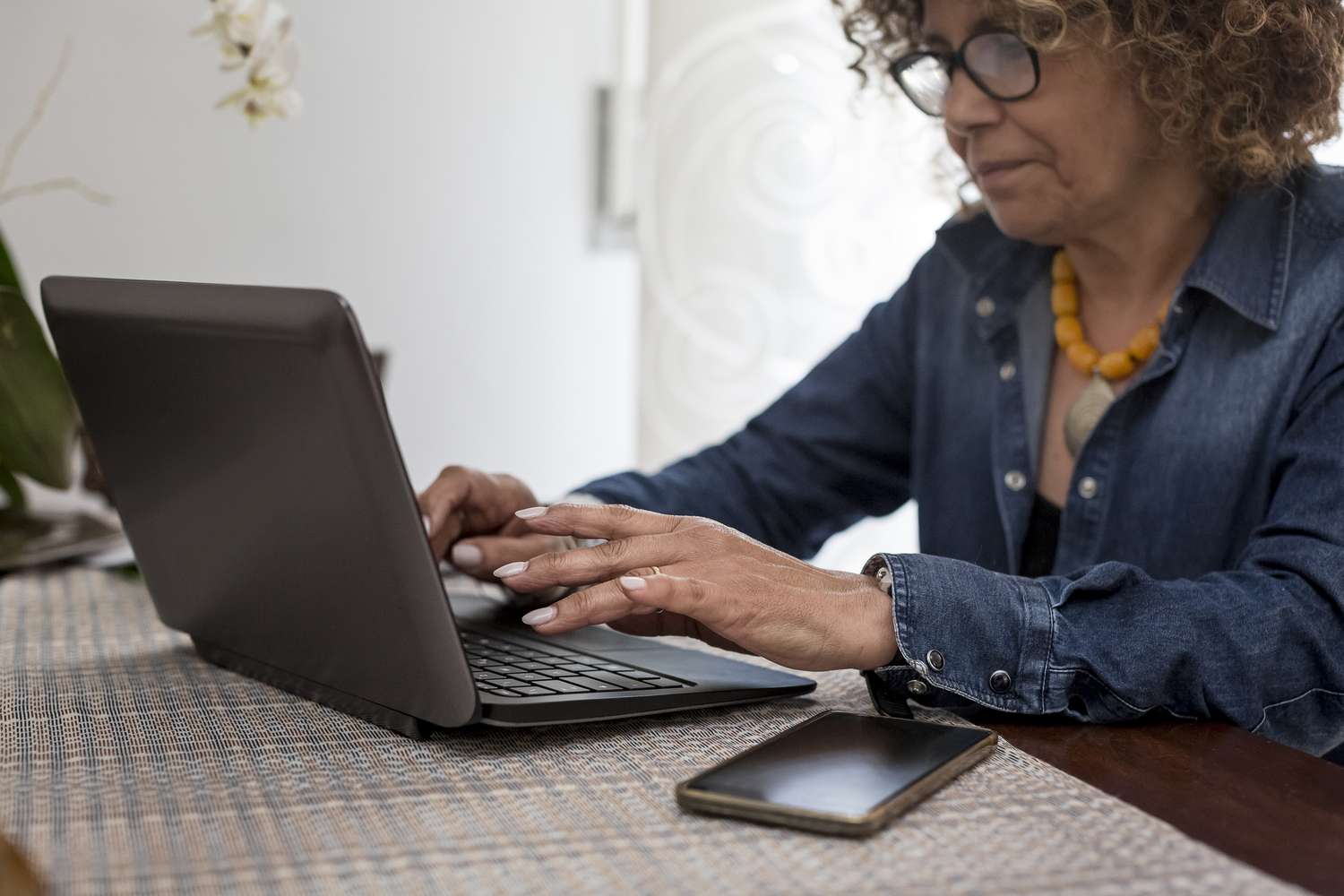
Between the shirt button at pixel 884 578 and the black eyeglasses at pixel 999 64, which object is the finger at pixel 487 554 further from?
the black eyeglasses at pixel 999 64

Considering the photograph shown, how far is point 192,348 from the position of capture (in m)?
0.65

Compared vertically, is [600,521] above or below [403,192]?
below

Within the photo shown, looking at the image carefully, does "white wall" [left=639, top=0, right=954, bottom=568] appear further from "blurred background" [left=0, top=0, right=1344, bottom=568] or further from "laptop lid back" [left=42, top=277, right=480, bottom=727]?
"laptop lid back" [left=42, top=277, right=480, bottom=727]

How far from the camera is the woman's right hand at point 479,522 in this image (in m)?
0.99

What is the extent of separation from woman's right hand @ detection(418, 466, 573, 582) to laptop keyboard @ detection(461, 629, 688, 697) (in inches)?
5.5

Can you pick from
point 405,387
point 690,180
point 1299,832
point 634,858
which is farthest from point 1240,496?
point 405,387

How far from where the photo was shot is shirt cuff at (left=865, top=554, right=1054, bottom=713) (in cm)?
74

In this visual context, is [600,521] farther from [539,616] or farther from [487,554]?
[487,554]

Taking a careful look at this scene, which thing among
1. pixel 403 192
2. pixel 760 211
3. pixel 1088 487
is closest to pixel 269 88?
pixel 1088 487

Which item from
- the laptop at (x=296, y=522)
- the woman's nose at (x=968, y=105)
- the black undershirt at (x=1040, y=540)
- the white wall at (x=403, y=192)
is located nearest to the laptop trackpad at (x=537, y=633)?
the laptop at (x=296, y=522)

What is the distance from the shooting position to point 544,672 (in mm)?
751

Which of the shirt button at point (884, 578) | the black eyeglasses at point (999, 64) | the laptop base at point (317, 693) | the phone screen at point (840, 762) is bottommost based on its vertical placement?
the laptop base at point (317, 693)

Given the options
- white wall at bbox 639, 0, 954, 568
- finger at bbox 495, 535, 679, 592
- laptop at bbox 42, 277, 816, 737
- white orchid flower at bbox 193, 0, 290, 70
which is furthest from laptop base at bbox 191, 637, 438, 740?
white wall at bbox 639, 0, 954, 568

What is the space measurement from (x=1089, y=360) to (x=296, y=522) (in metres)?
0.74
